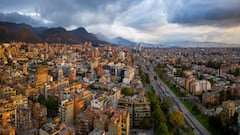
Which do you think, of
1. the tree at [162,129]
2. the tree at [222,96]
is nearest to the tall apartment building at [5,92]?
the tree at [162,129]

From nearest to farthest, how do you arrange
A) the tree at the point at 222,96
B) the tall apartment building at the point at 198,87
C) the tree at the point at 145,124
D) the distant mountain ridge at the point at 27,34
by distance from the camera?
the tree at the point at 145,124
the tree at the point at 222,96
the tall apartment building at the point at 198,87
the distant mountain ridge at the point at 27,34

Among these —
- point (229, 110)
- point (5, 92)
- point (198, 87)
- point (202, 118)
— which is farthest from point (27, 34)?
point (229, 110)

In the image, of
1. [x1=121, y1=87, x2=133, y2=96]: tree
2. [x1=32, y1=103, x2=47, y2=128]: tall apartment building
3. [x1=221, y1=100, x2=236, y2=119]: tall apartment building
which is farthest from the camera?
[x1=121, y1=87, x2=133, y2=96]: tree

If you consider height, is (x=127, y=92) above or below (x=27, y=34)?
below

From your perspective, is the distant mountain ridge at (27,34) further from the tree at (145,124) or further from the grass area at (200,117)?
the tree at (145,124)

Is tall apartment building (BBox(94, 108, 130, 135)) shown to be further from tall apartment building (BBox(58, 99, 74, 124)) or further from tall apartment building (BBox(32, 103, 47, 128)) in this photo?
tall apartment building (BBox(32, 103, 47, 128))

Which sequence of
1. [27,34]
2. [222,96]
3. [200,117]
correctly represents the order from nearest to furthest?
[200,117] → [222,96] → [27,34]

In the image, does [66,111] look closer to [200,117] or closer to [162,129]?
[162,129]

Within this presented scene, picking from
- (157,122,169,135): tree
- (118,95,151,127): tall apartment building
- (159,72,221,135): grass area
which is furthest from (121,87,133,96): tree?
(157,122,169,135): tree

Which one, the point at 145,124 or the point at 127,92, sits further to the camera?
the point at 127,92
